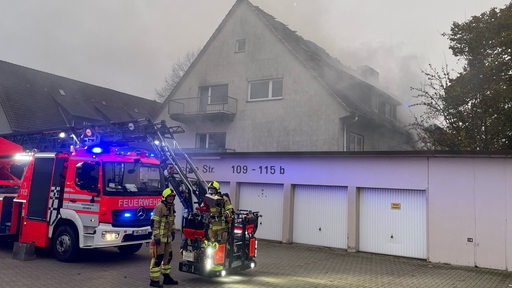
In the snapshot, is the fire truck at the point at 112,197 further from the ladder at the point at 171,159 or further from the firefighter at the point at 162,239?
the firefighter at the point at 162,239

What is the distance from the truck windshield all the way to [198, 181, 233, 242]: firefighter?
2113 millimetres

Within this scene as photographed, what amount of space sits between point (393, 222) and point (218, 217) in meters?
6.55

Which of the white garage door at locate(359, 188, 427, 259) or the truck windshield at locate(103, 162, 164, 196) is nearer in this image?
the truck windshield at locate(103, 162, 164, 196)

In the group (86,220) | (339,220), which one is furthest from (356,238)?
(86,220)

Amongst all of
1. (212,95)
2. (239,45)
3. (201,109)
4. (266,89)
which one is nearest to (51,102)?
(201,109)

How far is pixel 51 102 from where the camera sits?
29.2 m

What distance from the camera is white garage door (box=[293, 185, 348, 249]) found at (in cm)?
1325

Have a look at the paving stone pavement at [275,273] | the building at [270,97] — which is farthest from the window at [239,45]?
the paving stone pavement at [275,273]

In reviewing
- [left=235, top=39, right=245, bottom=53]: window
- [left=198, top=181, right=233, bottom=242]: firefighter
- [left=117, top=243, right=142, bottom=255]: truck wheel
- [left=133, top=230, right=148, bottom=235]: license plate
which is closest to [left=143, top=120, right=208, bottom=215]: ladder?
[left=198, top=181, right=233, bottom=242]: firefighter

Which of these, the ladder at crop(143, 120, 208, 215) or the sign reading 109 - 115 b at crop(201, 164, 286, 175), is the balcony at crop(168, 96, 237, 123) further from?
the ladder at crop(143, 120, 208, 215)

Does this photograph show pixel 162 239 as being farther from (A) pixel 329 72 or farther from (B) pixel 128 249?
(A) pixel 329 72

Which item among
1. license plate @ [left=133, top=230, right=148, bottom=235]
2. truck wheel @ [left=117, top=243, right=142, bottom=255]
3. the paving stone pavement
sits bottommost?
the paving stone pavement

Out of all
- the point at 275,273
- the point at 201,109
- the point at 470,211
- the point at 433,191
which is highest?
the point at 201,109

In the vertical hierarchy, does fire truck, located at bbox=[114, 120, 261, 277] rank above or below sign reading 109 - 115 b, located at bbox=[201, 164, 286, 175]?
below
